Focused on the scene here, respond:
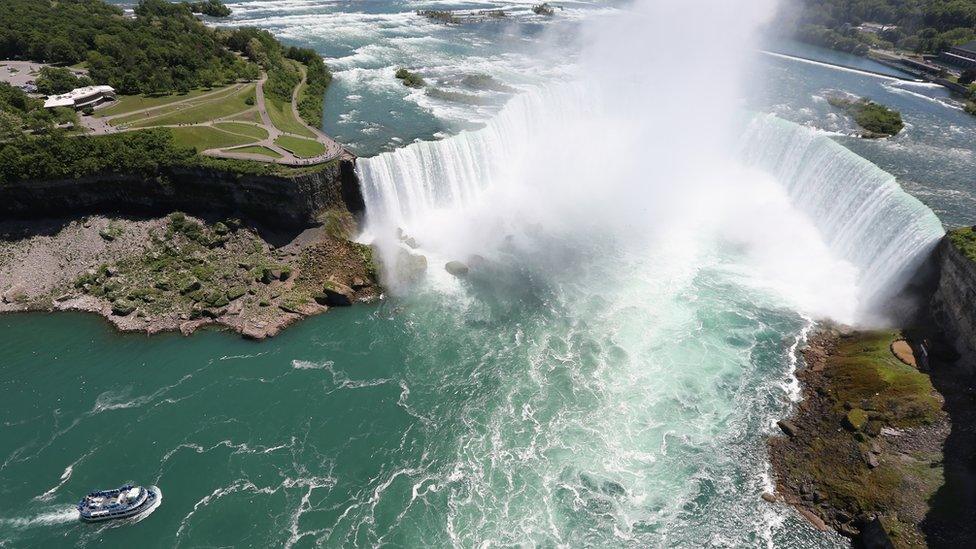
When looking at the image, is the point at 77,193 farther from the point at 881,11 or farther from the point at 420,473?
the point at 881,11

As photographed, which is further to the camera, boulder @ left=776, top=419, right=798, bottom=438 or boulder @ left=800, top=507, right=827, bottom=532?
boulder @ left=776, top=419, right=798, bottom=438

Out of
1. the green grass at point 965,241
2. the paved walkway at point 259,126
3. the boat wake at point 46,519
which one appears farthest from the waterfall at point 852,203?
the boat wake at point 46,519

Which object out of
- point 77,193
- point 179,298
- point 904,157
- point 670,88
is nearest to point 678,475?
point 179,298

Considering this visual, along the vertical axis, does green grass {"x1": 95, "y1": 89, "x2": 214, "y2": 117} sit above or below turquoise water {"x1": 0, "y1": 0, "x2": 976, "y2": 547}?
above

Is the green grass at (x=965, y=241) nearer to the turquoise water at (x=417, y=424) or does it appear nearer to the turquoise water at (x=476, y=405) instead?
the turquoise water at (x=476, y=405)

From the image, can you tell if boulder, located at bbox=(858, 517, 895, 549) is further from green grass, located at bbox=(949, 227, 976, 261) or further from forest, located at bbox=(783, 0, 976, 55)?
forest, located at bbox=(783, 0, 976, 55)

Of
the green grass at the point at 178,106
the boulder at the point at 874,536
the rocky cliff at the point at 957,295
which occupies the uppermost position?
the green grass at the point at 178,106

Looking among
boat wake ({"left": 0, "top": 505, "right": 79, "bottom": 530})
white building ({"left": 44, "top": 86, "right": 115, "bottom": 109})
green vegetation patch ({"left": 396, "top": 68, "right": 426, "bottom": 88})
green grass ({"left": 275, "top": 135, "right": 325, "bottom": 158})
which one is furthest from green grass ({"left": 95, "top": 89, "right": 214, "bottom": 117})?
boat wake ({"left": 0, "top": 505, "right": 79, "bottom": 530})
